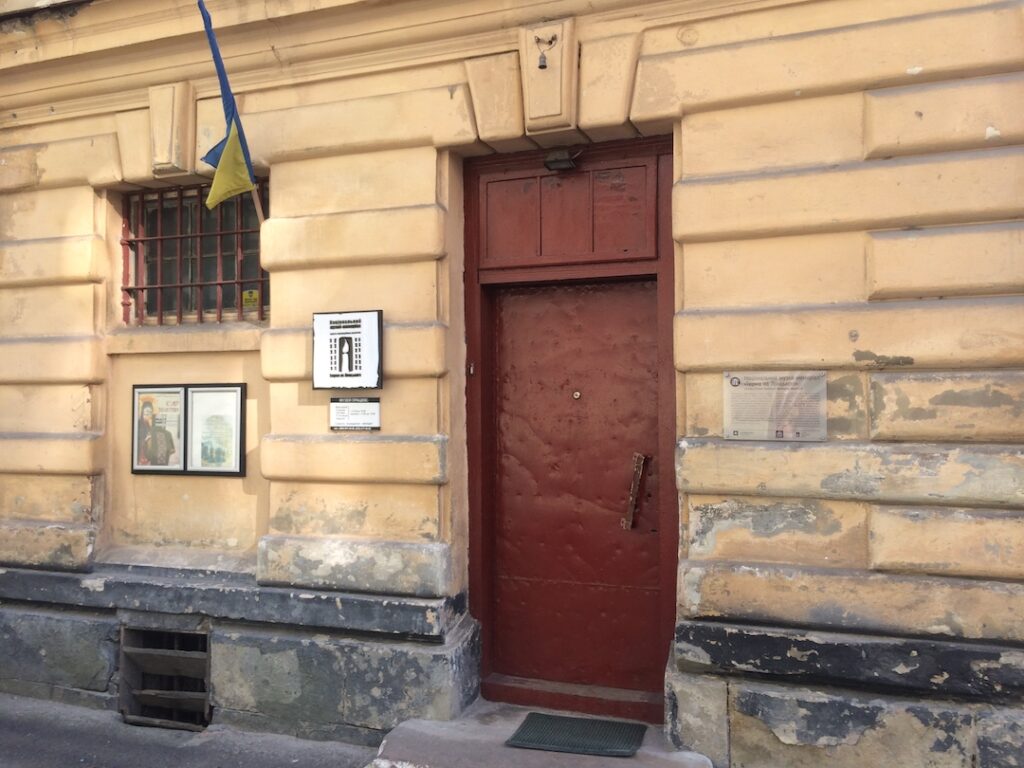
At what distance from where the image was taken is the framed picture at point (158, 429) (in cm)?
582

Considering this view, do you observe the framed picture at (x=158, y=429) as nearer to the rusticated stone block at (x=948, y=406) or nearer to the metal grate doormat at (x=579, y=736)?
the metal grate doormat at (x=579, y=736)

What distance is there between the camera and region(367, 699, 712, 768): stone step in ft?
14.2

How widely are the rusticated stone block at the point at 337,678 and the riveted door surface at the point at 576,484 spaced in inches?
20.3

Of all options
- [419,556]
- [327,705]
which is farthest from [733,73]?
[327,705]

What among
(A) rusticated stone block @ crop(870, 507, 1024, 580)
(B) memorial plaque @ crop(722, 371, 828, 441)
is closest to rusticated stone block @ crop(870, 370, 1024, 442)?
(B) memorial plaque @ crop(722, 371, 828, 441)

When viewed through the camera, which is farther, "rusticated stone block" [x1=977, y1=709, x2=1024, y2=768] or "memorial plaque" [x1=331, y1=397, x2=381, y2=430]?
"memorial plaque" [x1=331, y1=397, x2=381, y2=430]

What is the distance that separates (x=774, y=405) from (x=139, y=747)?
4460mm

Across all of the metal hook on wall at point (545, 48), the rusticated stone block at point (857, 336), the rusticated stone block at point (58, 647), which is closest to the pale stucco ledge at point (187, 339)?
the rusticated stone block at point (58, 647)

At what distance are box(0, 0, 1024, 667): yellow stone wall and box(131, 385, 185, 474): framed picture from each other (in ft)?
0.41

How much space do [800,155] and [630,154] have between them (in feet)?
3.45

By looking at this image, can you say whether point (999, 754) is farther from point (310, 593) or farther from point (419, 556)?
point (310, 593)

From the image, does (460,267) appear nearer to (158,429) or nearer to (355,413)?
(355,413)

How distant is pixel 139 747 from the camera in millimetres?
5199

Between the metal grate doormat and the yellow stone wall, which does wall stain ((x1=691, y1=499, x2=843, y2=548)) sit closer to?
the yellow stone wall
